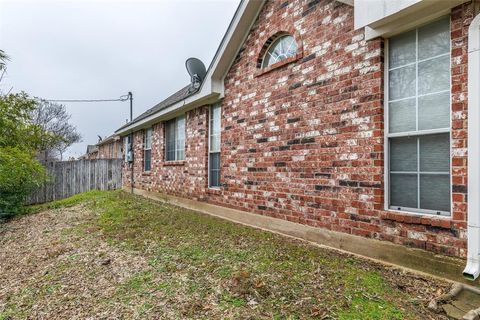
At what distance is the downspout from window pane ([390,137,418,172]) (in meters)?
0.64

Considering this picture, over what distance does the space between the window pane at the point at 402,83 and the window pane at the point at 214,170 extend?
446cm

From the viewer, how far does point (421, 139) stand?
3.35 m

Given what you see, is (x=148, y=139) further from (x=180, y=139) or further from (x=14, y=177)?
(x=14, y=177)

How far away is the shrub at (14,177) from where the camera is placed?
777 centimetres

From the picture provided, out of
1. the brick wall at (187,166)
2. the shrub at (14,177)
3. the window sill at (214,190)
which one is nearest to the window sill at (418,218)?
the window sill at (214,190)

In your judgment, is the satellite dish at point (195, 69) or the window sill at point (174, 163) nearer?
the satellite dish at point (195, 69)

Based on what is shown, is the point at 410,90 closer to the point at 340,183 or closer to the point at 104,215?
the point at 340,183

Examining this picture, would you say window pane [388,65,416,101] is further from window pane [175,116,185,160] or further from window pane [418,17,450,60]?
window pane [175,116,185,160]

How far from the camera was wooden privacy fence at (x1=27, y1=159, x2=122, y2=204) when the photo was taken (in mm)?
12016

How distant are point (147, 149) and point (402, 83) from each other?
1003cm

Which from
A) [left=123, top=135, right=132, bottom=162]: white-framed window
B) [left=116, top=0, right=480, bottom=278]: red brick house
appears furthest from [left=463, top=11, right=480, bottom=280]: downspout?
[left=123, top=135, right=132, bottom=162]: white-framed window

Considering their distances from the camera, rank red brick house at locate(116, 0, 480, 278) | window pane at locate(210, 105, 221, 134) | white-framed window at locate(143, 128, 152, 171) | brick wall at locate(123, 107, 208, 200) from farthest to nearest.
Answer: white-framed window at locate(143, 128, 152, 171) < brick wall at locate(123, 107, 208, 200) < window pane at locate(210, 105, 221, 134) < red brick house at locate(116, 0, 480, 278)

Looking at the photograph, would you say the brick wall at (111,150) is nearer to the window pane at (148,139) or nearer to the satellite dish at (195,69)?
the window pane at (148,139)

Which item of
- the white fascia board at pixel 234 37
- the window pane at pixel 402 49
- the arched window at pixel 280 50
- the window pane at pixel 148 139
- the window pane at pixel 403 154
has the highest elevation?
the white fascia board at pixel 234 37
